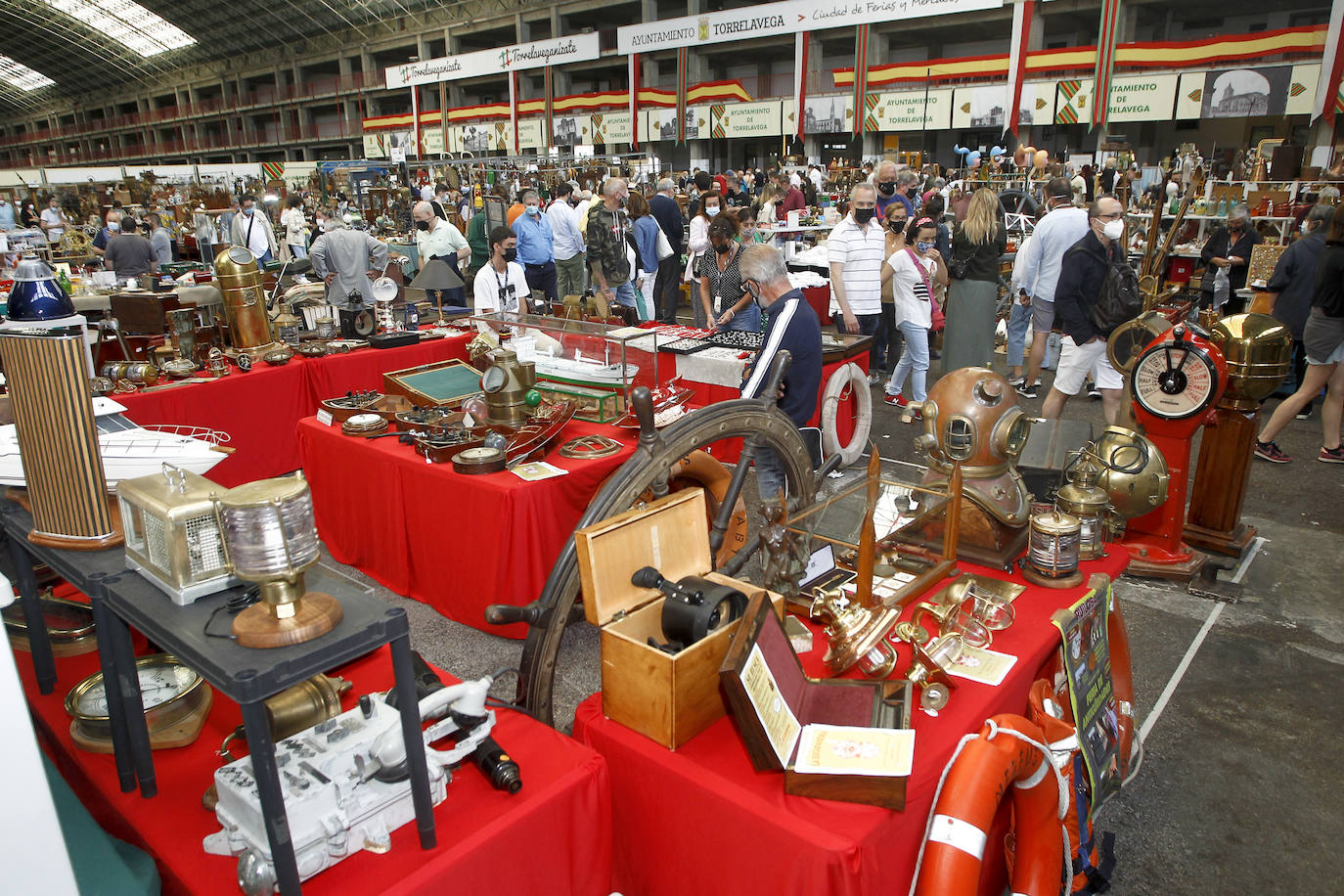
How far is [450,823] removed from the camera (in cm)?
158

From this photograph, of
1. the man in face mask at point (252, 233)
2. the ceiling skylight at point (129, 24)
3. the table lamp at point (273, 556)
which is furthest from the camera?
the ceiling skylight at point (129, 24)

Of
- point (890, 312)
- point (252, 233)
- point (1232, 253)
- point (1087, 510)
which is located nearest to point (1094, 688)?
point (1087, 510)

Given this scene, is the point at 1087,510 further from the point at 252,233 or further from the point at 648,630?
the point at 252,233

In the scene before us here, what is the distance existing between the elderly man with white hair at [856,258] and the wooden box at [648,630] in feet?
15.3

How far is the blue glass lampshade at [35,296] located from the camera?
166cm

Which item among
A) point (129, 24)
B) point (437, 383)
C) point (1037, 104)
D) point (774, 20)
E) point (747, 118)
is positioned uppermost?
point (129, 24)

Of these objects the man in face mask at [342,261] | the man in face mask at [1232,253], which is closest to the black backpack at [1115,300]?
the man in face mask at [1232,253]

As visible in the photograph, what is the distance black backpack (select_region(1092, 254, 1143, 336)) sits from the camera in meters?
5.25

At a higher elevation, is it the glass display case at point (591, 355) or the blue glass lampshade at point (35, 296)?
the blue glass lampshade at point (35, 296)

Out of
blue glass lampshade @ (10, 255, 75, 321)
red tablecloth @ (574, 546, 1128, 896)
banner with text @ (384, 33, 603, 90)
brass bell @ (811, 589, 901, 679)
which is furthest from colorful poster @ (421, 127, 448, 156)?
red tablecloth @ (574, 546, 1128, 896)

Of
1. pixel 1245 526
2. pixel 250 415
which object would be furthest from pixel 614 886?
pixel 250 415

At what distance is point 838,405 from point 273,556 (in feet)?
15.7

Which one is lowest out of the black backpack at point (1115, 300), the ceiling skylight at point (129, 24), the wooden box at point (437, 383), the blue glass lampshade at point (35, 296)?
the wooden box at point (437, 383)

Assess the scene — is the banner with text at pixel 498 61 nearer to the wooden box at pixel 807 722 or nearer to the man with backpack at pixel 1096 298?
the man with backpack at pixel 1096 298
